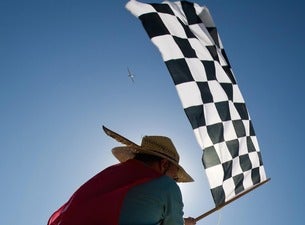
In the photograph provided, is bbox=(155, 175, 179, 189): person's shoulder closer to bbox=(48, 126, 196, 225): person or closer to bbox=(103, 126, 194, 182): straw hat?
bbox=(48, 126, 196, 225): person

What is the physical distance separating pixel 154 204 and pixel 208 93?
2241 mm

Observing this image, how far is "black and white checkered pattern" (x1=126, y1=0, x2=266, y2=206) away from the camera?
343 centimetres

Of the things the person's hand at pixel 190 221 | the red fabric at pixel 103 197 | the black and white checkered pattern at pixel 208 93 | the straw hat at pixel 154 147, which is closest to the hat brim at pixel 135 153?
the straw hat at pixel 154 147

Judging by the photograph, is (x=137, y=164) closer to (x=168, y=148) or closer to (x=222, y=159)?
(x=168, y=148)

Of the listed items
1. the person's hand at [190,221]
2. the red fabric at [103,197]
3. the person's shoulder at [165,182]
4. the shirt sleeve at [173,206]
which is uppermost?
the red fabric at [103,197]

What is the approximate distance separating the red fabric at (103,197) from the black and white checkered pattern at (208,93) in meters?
1.76

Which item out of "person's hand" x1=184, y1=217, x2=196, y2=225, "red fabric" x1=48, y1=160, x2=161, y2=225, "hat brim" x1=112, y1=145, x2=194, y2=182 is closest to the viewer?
"red fabric" x1=48, y1=160, x2=161, y2=225

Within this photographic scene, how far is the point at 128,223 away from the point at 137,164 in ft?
1.21

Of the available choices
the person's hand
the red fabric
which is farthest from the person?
the person's hand

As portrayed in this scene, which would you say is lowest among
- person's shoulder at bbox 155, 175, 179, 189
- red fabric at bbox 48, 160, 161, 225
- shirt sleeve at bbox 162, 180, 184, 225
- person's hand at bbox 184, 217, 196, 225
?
person's hand at bbox 184, 217, 196, 225

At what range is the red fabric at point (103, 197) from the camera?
1438 millimetres

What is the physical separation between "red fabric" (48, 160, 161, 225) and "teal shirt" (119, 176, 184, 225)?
3 centimetres

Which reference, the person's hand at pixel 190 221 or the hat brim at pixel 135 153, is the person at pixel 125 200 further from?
the person's hand at pixel 190 221

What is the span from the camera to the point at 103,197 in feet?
4.88
